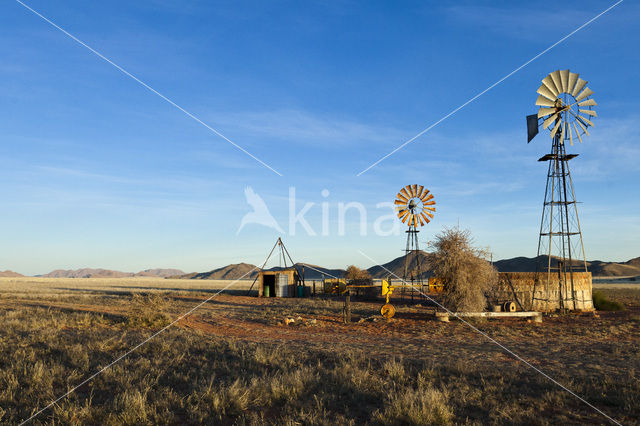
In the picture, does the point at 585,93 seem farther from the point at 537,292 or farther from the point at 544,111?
the point at 537,292

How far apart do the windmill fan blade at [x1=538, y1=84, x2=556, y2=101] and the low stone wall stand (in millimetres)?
10310

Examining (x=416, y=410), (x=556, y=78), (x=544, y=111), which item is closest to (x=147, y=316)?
(x=416, y=410)

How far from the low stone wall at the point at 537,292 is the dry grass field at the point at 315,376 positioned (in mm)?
6135

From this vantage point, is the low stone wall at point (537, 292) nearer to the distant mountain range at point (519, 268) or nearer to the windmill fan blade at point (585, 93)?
the windmill fan blade at point (585, 93)

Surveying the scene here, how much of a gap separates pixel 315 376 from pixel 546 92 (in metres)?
22.4

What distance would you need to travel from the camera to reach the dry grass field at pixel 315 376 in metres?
7.76

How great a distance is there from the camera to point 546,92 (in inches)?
960

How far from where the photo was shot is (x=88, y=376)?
10352 mm

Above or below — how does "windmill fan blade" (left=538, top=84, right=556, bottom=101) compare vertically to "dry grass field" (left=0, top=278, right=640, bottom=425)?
above

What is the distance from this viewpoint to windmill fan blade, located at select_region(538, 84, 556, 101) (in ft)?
79.7

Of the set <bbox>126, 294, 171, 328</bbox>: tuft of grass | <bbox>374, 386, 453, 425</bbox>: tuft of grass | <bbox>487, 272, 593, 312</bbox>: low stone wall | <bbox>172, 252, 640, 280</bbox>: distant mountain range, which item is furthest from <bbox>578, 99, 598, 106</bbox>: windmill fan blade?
<bbox>172, 252, 640, 280</bbox>: distant mountain range

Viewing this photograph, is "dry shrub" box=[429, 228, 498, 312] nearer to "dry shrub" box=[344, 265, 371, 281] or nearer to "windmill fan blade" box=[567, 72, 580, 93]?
"windmill fan blade" box=[567, 72, 580, 93]

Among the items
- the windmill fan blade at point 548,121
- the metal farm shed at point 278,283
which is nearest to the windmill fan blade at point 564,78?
the windmill fan blade at point 548,121

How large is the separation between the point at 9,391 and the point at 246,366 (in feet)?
17.1
